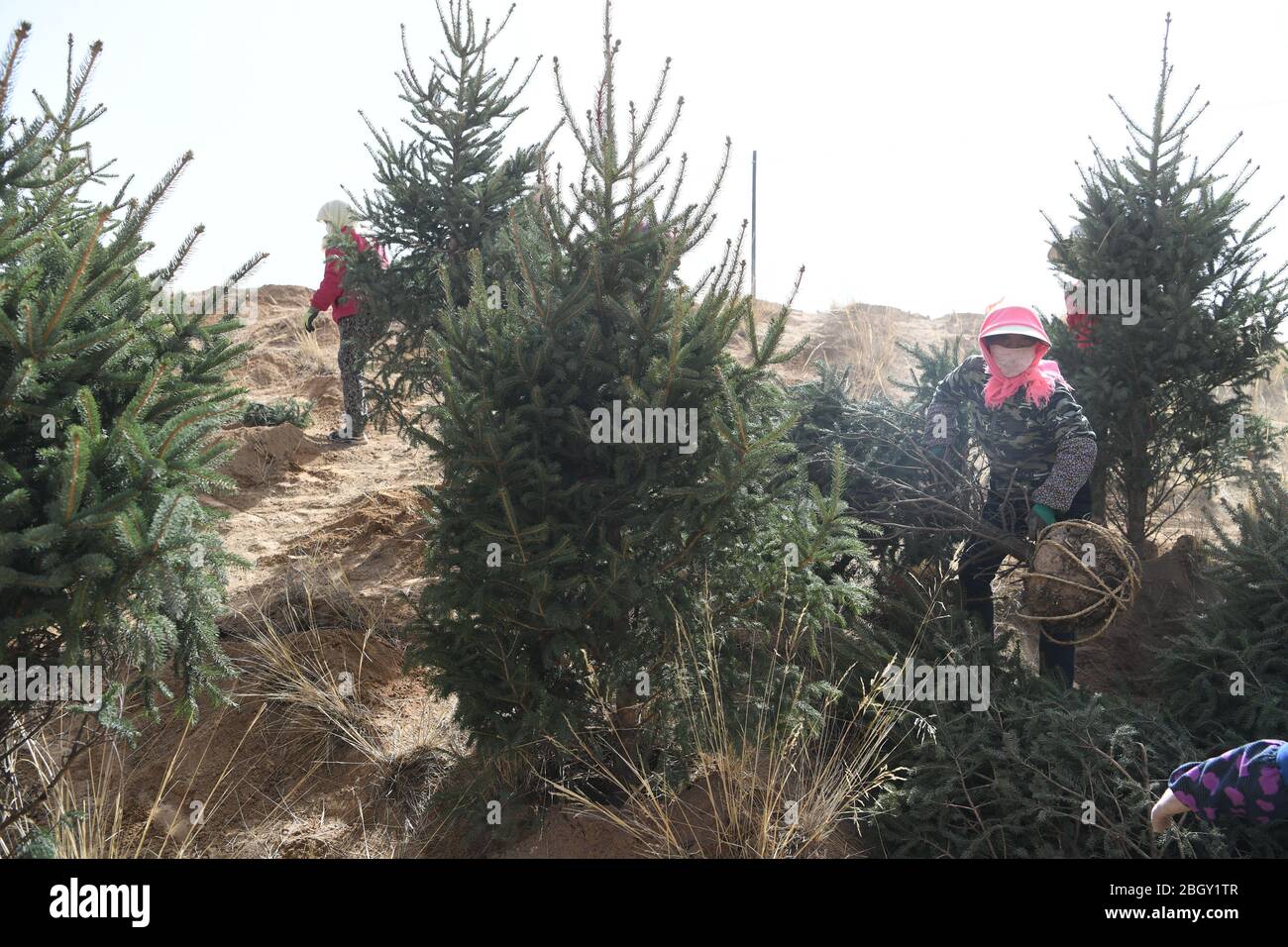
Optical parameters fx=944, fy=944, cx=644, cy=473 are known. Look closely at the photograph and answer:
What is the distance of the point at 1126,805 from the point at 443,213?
605cm

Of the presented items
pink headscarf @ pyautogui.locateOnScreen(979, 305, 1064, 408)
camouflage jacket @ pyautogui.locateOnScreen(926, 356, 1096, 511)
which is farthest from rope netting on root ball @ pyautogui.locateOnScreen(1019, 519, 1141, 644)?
pink headscarf @ pyautogui.locateOnScreen(979, 305, 1064, 408)

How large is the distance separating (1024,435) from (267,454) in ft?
23.5

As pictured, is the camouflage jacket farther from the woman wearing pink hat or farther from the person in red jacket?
the person in red jacket

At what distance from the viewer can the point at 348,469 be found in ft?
31.7

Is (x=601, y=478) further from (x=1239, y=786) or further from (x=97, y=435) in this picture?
(x=1239, y=786)

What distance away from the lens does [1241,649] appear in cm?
481

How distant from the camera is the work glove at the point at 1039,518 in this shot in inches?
199

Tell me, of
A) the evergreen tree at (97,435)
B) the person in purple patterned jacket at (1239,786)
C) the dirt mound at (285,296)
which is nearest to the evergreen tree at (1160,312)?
the person in purple patterned jacket at (1239,786)

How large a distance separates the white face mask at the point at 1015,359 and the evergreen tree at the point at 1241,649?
56.8 inches

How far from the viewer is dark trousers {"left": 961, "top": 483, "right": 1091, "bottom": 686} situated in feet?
16.9

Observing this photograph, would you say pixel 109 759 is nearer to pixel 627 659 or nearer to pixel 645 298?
pixel 627 659

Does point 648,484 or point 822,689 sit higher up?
point 648,484

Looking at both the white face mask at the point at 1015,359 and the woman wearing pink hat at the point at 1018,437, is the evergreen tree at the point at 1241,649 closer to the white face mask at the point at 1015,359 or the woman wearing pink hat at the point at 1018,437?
the woman wearing pink hat at the point at 1018,437
